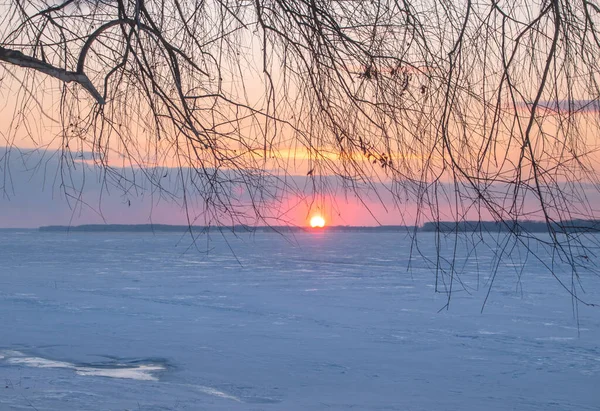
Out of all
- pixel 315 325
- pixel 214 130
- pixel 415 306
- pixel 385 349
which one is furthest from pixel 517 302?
pixel 214 130

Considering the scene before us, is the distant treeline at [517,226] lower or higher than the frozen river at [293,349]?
higher

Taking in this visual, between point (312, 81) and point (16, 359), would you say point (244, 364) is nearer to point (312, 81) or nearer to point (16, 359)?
point (16, 359)

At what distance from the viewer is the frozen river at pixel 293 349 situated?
7250mm

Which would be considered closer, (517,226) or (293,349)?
(517,226)

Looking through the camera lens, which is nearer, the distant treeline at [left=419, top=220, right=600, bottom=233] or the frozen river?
the distant treeline at [left=419, top=220, right=600, bottom=233]

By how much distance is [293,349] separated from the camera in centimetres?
973

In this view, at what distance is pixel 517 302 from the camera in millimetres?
14938

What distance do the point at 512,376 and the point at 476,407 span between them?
4.49 ft

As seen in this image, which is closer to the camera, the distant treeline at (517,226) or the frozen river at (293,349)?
the distant treeline at (517,226)

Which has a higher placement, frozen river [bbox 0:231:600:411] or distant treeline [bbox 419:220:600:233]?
distant treeline [bbox 419:220:600:233]

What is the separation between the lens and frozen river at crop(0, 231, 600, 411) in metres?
7.25

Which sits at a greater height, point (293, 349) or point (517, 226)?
point (517, 226)

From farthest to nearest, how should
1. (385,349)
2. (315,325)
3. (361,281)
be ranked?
(361,281) < (315,325) < (385,349)

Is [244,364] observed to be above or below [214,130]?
below
